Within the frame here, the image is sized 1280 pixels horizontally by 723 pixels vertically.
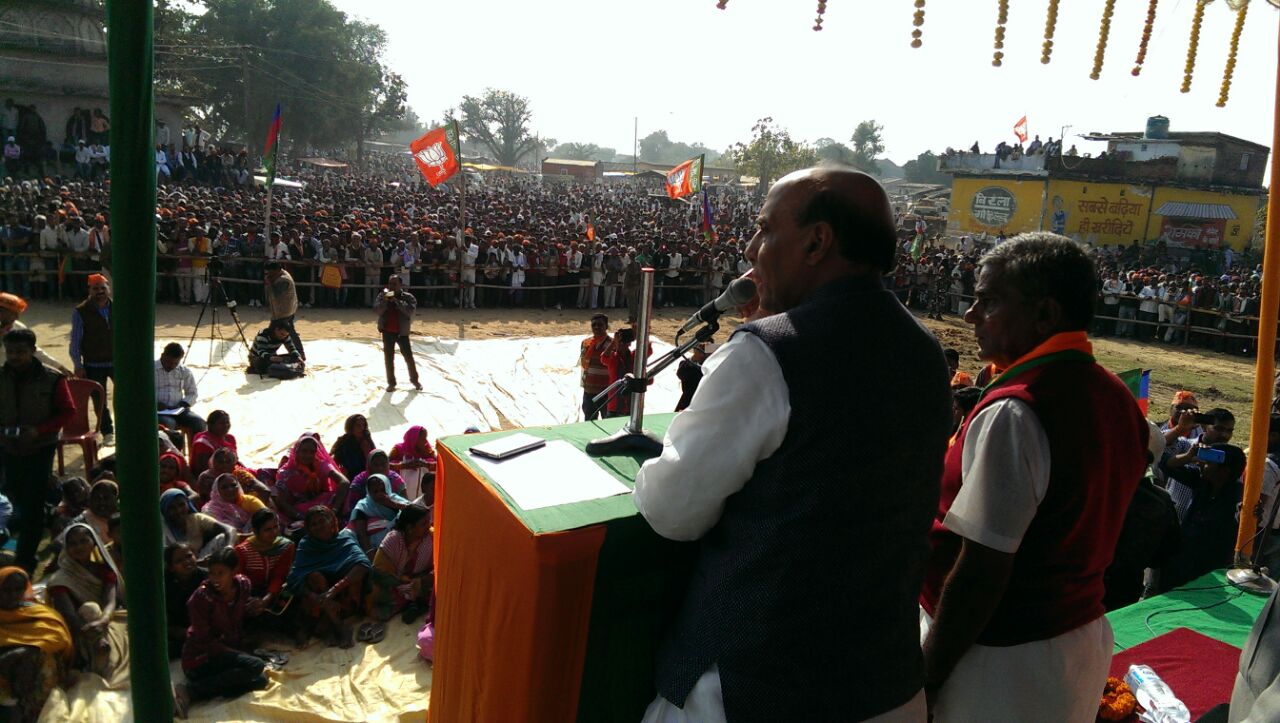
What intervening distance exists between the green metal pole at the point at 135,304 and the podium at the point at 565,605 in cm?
74

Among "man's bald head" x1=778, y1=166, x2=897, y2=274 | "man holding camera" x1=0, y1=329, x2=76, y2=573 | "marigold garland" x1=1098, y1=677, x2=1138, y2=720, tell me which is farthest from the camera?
"man holding camera" x1=0, y1=329, x2=76, y2=573

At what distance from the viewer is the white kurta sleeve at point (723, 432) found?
134 cm

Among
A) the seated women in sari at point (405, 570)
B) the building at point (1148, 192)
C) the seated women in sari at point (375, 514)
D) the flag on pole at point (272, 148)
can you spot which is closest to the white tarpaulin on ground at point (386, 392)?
the seated women in sari at point (375, 514)

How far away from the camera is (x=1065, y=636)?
75.9 inches

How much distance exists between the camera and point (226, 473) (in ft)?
18.7

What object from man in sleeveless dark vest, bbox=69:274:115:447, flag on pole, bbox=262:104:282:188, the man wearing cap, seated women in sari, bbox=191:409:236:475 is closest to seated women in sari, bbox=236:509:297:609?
seated women in sari, bbox=191:409:236:475

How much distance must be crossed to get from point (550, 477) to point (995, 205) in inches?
1475

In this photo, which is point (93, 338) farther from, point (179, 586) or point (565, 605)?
point (565, 605)

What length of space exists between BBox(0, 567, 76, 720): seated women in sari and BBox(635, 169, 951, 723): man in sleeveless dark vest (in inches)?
159

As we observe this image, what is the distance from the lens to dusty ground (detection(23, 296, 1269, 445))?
37.0 ft

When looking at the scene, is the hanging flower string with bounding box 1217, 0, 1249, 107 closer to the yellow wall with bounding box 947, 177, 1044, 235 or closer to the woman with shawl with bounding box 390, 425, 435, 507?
the woman with shawl with bounding box 390, 425, 435, 507

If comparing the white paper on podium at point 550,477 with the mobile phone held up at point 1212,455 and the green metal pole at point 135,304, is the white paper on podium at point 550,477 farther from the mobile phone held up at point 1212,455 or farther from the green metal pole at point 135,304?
the mobile phone held up at point 1212,455

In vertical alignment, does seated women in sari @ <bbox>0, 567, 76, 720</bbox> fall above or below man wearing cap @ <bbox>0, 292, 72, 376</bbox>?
below

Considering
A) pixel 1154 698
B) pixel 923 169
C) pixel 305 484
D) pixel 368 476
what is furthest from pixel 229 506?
pixel 923 169
